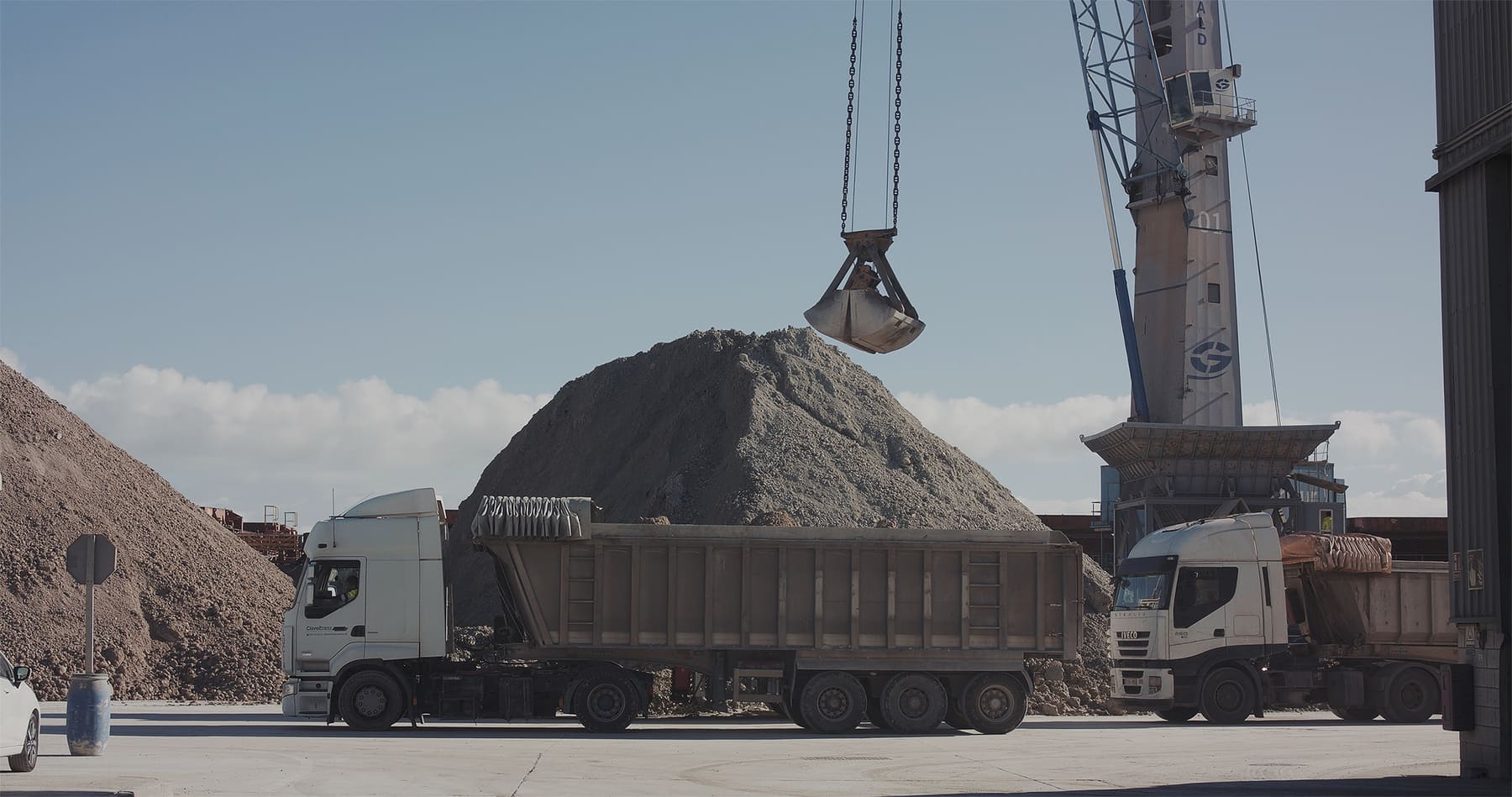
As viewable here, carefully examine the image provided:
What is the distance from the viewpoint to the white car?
48.5 ft

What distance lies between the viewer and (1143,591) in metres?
27.0

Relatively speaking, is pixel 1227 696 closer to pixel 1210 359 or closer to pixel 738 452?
pixel 1210 359

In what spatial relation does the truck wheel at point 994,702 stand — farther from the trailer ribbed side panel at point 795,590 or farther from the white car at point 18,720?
the white car at point 18,720

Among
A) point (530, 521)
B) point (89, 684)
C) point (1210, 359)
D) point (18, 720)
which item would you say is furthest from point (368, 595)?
point (1210, 359)

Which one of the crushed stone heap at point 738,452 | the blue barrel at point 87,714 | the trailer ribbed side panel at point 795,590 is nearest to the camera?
the blue barrel at point 87,714

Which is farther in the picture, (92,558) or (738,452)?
(738,452)

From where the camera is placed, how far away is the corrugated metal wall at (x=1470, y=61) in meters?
15.4

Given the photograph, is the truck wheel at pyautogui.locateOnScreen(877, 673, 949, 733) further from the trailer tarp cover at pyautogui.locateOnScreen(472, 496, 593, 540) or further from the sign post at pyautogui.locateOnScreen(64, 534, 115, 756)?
the sign post at pyautogui.locateOnScreen(64, 534, 115, 756)

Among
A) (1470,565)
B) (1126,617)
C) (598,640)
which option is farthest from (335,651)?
(1470,565)

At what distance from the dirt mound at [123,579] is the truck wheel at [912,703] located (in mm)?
15494

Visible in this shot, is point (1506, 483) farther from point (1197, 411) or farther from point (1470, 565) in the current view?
point (1197, 411)

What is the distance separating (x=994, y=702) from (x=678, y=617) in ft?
Result: 16.8

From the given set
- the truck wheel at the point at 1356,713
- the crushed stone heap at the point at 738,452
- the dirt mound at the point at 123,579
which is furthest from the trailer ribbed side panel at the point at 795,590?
the crushed stone heap at the point at 738,452

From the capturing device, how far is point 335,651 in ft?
74.9
